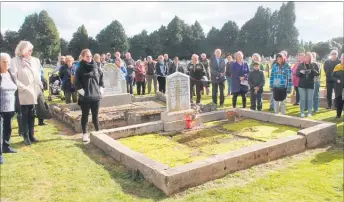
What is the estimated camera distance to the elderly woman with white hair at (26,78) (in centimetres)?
648

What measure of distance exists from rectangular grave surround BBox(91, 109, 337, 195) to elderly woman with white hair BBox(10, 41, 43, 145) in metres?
1.45

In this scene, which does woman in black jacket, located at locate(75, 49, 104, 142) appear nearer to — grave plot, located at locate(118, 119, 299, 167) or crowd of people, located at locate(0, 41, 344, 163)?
Answer: crowd of people, located at locate(0, 41, 344, 163)

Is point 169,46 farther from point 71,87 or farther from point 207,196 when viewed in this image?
point 207,196

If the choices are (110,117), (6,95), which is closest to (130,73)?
(110,117)

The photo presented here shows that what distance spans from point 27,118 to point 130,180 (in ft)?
10.1

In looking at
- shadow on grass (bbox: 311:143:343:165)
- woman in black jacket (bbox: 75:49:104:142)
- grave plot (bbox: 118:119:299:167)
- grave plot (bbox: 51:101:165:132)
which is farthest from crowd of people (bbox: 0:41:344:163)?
shadow on grass (bbox: 311:143:343:165)

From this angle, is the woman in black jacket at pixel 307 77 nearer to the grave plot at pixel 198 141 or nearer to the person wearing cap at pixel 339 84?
the person wearing cap at pixel 339 84

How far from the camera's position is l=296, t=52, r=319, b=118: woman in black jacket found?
9273 mm

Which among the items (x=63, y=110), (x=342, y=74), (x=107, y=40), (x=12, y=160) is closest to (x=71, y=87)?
(x=63, y=110)

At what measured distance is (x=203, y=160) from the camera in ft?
16.9

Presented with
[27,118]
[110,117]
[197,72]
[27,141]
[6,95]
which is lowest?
[27,141]

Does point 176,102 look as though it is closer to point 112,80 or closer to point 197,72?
point 197,72

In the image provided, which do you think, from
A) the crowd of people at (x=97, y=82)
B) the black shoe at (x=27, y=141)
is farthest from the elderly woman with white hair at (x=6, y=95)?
the black shoe at (x=27, y=141)

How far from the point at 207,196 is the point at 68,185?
83.9 inches
